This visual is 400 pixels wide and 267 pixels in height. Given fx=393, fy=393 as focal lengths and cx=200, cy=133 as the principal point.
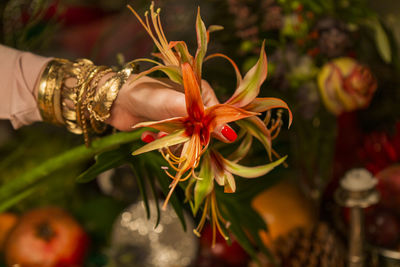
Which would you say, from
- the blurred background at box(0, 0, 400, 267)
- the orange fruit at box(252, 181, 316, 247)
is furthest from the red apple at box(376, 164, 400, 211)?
the orange fruit at box(252, 181, 316, 247)

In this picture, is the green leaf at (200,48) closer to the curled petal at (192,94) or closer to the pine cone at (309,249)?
the curled petal at (192,94)

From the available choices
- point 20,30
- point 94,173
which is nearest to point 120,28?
point 20,30

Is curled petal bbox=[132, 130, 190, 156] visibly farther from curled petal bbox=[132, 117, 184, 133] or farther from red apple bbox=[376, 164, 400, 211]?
red apple bbox=[376, 164, 400, 211]

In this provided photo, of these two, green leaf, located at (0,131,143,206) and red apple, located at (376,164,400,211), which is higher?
green leaf, located at (0,131,143,206)

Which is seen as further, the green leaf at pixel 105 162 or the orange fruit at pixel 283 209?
the orange fruit at pixel 283 209

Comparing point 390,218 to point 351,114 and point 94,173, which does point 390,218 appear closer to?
point 351,114

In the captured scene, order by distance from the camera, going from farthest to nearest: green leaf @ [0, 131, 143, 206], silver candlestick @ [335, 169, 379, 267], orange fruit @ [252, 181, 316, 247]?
1. orange fruit @ [252, 181, 316, 247]
2. silver candlestick @ [335, 169, 379, 267]
3. green leaf @ [0, 131, 143, 206]

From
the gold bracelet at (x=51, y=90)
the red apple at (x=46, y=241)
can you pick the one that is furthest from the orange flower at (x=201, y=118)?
the red apple at (x=46, y=241)
